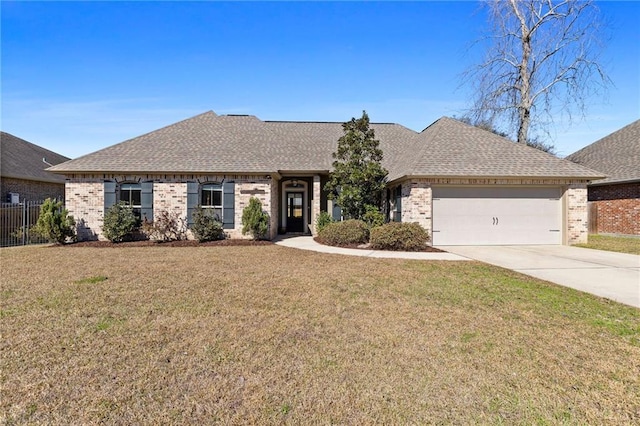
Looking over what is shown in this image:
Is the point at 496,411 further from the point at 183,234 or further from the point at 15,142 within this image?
the point at 15,142

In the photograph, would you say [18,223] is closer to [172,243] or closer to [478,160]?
[172,243]

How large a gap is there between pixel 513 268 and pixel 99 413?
8.76 meters

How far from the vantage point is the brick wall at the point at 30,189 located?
1838 centimetres

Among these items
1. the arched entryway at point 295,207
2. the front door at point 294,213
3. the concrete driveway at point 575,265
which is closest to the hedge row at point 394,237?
the concrete driveway at point 575,265

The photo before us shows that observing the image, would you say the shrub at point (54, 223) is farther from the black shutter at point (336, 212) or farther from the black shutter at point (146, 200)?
the black shutter at point (336, 212)

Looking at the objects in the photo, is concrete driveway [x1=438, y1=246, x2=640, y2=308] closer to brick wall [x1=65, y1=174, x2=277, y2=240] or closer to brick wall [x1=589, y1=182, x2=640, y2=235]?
brick wall [x1=589, y1=182, x2=640, y2=235]

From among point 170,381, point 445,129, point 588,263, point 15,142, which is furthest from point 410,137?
point 15,142

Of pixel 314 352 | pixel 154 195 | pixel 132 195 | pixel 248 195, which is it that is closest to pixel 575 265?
pixel 314 352

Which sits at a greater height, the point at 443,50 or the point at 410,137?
the point at 443,50

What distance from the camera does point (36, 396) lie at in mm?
2852

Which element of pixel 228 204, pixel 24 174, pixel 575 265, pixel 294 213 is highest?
pixel 24 174

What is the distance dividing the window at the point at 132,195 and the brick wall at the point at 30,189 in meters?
9.34

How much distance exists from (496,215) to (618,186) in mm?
8903

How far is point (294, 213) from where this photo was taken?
723 inches
